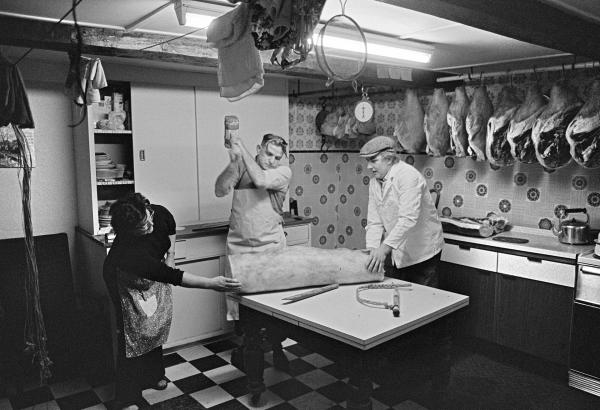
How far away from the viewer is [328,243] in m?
5.99

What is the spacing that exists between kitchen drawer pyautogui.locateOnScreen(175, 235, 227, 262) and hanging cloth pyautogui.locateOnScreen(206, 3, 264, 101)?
2194 mm

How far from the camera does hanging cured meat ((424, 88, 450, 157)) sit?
174 inches

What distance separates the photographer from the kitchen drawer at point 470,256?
3.98 meters

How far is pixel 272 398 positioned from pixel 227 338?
1131 mm

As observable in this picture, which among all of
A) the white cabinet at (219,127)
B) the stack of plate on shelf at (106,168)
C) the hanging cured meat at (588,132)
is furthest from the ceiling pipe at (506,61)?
the stack of plate on shelf at (106,168)

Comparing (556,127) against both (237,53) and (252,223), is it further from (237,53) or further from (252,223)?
(237,53)

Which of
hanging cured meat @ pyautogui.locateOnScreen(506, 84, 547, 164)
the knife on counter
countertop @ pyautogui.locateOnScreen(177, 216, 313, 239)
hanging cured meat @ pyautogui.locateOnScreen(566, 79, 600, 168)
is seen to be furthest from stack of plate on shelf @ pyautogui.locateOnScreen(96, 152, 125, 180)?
hanging cured meat @ pyautogui.locateOnScreen(566, 79, 600, 168)

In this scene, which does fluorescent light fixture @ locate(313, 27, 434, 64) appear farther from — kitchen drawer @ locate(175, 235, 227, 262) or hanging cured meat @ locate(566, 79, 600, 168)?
kitchen drawer @ locate(175, 235, 227, 262)

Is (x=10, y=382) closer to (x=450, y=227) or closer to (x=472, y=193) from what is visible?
(x=450, y=227)

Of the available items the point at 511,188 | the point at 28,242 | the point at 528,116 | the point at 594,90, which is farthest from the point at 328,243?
the point at 28,242

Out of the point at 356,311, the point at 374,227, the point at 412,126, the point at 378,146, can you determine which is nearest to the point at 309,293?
the point at 356,311

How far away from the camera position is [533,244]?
12.6ft

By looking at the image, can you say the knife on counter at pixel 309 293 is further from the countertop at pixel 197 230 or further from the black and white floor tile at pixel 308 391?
the countertop at pixel 197 230

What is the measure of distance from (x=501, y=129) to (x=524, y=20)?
5.98 feet
